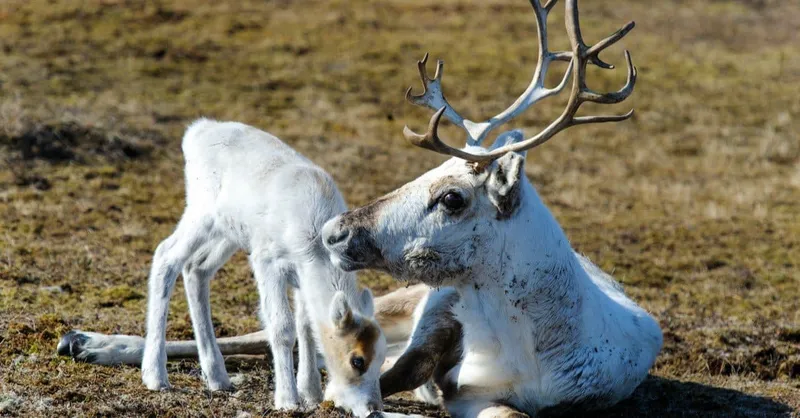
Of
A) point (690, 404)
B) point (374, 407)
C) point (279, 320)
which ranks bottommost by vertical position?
point (690, 404)

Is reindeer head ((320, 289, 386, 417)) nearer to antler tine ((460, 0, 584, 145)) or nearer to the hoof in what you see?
antler tine ((460, 0, 584, 145))

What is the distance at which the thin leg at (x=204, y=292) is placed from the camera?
7543 millimetres

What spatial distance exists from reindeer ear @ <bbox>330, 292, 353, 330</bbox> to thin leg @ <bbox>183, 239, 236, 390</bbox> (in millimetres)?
1314

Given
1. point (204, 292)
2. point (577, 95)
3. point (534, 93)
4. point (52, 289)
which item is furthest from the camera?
point (52, 289)

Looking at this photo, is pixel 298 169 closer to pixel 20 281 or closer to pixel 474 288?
pixel 474 288

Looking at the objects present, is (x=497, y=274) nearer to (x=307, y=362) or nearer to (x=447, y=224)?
(x=447, y=224)

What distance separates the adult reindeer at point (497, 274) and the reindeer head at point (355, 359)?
1.10 ft

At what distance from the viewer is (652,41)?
1192 inches

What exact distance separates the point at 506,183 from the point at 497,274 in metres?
0.62

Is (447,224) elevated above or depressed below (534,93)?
below

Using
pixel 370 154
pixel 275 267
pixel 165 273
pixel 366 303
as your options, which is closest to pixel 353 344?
pixel 366 303

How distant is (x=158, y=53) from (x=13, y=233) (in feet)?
43.0

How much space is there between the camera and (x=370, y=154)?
17859 mm

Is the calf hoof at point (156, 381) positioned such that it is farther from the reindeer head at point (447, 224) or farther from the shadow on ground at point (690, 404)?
the shadow on ground at point (690, 404)
